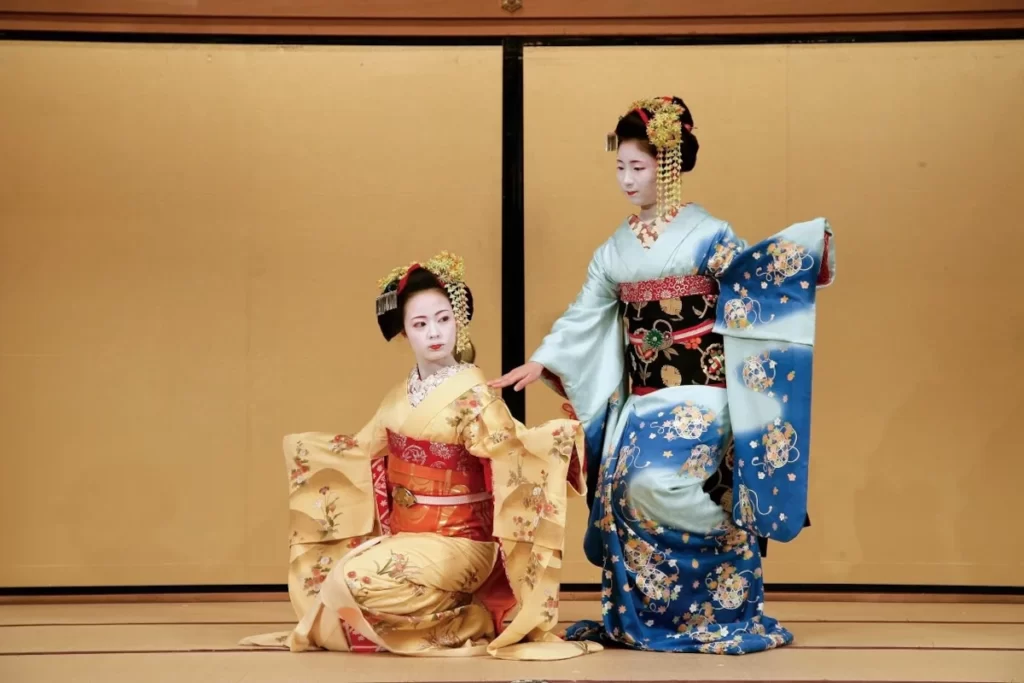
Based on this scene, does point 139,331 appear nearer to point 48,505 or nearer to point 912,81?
point 48,505

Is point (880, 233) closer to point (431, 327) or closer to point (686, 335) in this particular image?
point (686, 335)

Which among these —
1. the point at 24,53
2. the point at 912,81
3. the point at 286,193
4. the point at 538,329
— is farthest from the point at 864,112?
the point at 24,53

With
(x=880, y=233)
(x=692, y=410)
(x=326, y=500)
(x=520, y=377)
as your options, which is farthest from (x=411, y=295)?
(x=880, y=233)

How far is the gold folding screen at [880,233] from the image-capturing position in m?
5.61

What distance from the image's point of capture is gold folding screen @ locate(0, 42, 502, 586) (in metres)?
5.63

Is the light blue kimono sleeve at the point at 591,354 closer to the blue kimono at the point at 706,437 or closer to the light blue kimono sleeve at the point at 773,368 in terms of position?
the blue kimono at the point at 706,437

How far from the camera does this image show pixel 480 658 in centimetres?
407

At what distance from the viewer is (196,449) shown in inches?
Answer: 223

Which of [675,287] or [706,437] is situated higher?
[675,287]

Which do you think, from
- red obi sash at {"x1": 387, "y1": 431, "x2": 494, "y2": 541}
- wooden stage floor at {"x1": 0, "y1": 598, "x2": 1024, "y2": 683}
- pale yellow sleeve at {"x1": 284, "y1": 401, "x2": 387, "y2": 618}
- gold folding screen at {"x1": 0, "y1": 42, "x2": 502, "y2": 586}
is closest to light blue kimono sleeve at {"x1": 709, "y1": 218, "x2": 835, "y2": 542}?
wooden stage floor at {"x1": 0, "y1": 598, "x2": 1024, "y2": 683}

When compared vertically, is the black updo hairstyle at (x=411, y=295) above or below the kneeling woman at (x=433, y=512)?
above

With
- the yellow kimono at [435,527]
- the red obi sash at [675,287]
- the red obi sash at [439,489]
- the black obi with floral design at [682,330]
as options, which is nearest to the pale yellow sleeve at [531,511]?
the yellow kimono at [435,527]

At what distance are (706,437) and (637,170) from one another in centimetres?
93

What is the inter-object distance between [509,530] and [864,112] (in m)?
2.69
